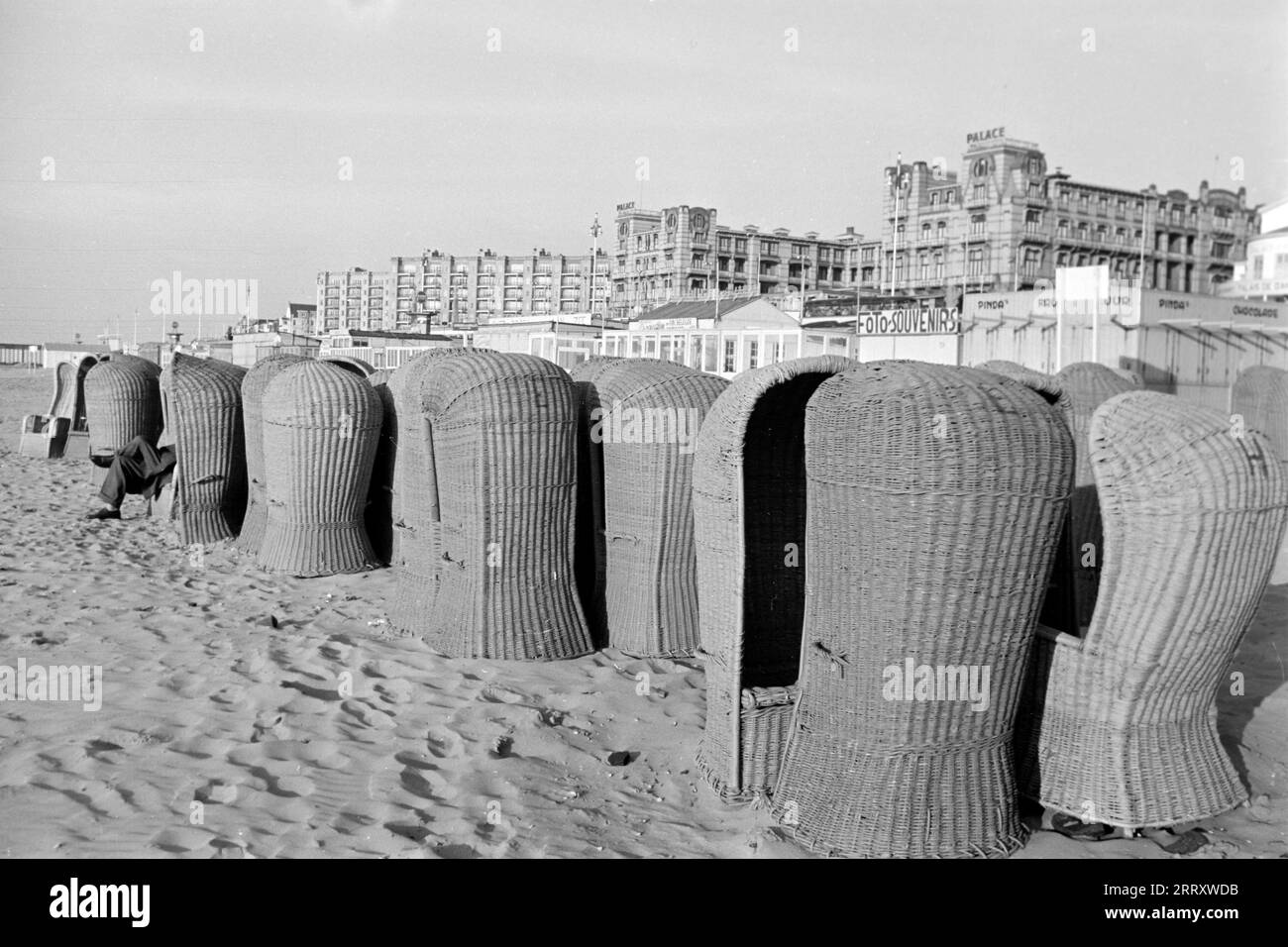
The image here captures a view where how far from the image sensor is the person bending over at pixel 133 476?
1054 cm

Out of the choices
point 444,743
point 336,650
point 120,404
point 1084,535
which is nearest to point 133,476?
point 120,404

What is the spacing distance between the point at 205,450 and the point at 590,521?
452 centimetres

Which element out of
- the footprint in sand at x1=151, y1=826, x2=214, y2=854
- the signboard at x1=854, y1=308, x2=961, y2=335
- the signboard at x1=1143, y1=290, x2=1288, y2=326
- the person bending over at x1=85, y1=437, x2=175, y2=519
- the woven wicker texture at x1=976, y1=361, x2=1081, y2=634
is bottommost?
the footprint in sand at x1=151, y1=826, x2=214, y2=854

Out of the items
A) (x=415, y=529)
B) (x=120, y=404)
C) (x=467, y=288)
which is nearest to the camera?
(x=415, y=529)

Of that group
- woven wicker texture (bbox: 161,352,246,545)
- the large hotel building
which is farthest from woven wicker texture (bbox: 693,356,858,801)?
the large hotel building

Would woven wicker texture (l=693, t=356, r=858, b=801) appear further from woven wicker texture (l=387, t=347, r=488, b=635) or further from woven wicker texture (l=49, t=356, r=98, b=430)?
woven wicker texture (l=49, t=356, r=98, b=430)

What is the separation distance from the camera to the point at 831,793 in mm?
3814

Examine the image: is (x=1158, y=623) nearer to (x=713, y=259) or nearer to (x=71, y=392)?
(x=71, y=392)

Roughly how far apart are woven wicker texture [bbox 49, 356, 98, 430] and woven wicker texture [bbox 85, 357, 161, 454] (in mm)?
4691

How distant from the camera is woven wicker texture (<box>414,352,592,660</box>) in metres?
5.94

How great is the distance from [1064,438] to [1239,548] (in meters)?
0.73

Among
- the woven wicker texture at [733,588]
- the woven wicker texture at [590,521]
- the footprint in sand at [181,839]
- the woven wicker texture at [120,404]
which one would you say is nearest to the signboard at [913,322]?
the woven wicker texture at [120,404]

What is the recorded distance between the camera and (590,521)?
6.59 m
